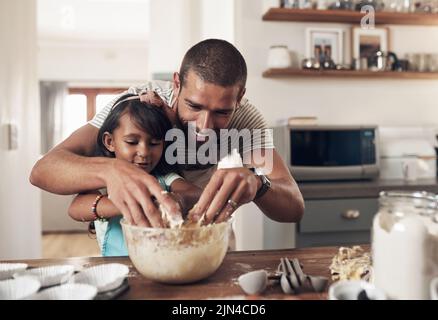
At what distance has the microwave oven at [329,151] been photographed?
2.46 m

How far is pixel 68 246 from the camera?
4.90 meters

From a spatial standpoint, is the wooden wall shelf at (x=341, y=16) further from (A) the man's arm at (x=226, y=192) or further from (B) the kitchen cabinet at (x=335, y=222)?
(A) the man's arm at (x=226, y=192)

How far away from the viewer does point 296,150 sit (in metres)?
2.46

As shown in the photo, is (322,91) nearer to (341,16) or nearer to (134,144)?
(341,16)

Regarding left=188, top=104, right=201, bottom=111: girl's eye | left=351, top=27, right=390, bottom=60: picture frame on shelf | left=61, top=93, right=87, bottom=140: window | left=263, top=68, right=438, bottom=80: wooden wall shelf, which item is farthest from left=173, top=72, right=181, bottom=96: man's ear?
left=61, top=93, right=87, bottom=140: window

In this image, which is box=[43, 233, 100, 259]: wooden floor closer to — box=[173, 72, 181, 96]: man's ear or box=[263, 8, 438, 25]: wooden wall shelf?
box=[263, 8, 438, 25]: wooden wall shelf

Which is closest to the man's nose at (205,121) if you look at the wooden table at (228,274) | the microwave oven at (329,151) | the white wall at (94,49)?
the wooden table at (228,274)

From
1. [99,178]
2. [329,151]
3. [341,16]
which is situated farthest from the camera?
[341,16]

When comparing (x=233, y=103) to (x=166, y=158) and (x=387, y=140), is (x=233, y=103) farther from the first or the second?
(x=387, y=140)

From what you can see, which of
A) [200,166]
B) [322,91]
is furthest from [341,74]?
[200,166]

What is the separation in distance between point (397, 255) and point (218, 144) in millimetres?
811

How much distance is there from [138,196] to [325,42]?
7.67ft

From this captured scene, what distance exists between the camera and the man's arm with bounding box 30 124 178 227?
84 centimetres

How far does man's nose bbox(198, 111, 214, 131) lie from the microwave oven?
1.29 m
